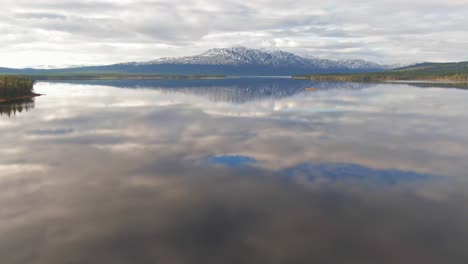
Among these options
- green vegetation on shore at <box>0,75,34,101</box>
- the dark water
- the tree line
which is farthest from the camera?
the tree line

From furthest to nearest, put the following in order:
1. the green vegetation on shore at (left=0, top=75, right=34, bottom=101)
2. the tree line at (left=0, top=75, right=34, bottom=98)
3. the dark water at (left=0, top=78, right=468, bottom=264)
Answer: the tree line at (left=0, top=75, right=34, bottom=98)
the green vegetation on shore at (left=0, top=75, right=34, bottom=101)
the dark water at (left=0, top=78, right=468, bottom=264)

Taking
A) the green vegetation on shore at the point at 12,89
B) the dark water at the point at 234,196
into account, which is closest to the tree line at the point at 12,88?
the green vegetation on shore at the point at 12,89

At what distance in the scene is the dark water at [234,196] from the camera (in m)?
15.6

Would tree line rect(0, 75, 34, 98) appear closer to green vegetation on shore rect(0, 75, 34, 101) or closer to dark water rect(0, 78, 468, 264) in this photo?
green vegetation on shore rect(0, 75, 34, 101)

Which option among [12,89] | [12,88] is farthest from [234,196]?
[12,88]

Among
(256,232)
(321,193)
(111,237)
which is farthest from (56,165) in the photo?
(321,193)

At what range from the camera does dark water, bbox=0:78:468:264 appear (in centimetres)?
1562

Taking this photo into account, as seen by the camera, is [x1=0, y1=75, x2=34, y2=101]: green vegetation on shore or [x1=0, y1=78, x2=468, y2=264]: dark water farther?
[x1=0, y1=75, x2=34, y2=101]: green vegetation on shore

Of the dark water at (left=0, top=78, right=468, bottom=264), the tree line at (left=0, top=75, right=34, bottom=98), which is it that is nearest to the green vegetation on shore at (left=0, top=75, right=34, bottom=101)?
the tree line at (left=0, top=75, right=34, bottom=98)

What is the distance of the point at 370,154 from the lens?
32375 millimetres

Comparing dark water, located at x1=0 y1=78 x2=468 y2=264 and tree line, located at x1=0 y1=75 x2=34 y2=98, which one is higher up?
tree line, located at x1=0 y1=75 x2=34 y2=98

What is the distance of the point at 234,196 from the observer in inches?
864

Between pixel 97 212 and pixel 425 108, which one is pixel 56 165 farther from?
pixel 425 108

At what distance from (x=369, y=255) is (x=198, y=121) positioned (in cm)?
4039
